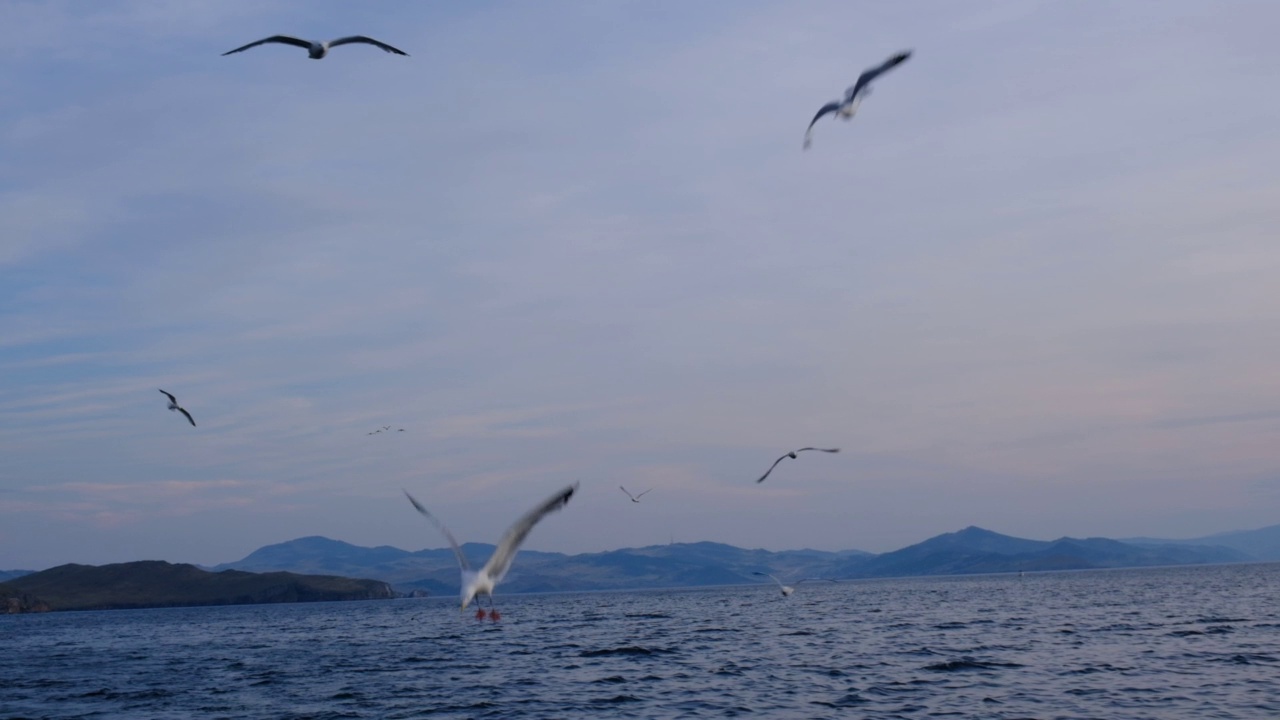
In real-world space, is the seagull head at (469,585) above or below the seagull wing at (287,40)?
below

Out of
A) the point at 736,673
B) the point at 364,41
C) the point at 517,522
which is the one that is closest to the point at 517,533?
the point at 517,522

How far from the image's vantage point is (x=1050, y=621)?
68750 millimetres

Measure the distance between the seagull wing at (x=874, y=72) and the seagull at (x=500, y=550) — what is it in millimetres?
11537

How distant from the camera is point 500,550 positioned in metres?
18.7

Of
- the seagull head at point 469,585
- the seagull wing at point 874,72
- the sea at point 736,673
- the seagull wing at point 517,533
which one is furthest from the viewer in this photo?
the sea at point 736,673

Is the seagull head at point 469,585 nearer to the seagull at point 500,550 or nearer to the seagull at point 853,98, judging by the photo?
the seagull at point 500,550

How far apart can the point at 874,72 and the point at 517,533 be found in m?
12.8

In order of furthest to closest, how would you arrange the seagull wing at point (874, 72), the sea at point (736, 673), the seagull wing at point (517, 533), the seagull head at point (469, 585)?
the sea at point (736, 673)
the seagull wing at point (874, 72)
the seagull head at point (469, 585)
the seagull wing at point (517, 533)

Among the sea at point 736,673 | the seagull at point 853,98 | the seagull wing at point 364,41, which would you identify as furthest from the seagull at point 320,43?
the sea at point 736,673

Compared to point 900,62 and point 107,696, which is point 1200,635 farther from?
point 107,696

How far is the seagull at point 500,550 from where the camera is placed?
16281 mm

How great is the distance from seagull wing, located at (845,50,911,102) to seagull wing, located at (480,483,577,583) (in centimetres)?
1154

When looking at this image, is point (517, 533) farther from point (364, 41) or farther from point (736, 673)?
point (736, 673)

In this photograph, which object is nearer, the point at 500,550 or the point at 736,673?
the point at 500,550
